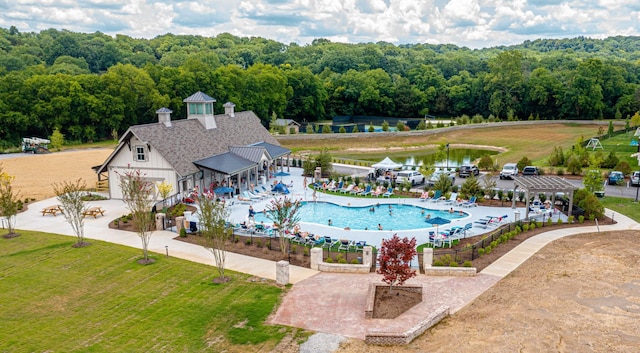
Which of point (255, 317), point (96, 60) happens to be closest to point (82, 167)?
point (255, 317)

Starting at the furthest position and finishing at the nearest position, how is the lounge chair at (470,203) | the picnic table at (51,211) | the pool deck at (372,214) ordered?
the lounge chair at (470,203), the picnic table at (51,211), the pool deck at (372,214)

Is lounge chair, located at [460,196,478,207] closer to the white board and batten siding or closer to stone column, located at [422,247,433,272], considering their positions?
stone column, located at [422,247,433,272]

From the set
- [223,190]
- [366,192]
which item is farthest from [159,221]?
[366,192]

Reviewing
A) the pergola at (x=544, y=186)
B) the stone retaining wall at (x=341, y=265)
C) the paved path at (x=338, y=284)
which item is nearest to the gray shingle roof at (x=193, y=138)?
the paved path at (x=338, y=284)

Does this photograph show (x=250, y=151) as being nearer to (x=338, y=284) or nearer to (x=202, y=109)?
(x=202, y=109)

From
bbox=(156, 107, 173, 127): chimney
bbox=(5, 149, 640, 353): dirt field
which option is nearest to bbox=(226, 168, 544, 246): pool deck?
bbox=(5, 149, 640, 353): dirt field

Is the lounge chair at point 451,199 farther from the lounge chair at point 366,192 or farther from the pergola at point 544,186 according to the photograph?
the lounge chair at point 366,192
